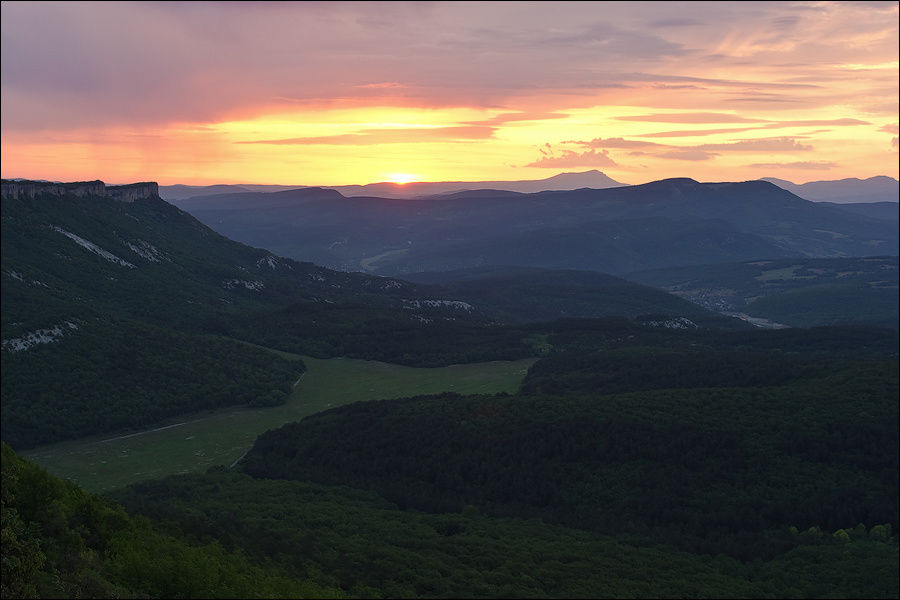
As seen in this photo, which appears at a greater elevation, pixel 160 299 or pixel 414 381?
pixel 160 299

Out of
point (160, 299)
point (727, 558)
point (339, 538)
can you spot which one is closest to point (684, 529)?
point (727, 558)

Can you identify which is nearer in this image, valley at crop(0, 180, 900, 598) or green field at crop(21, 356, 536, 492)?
valley at crop(0, 180, 900, 598)

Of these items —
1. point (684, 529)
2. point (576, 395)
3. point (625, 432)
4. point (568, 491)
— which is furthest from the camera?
point (576, 395)

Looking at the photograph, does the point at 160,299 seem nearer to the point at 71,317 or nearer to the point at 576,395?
the point at 71,317

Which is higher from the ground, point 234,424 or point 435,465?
point 234,424

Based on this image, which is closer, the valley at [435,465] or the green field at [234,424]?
the valley at [435,465]

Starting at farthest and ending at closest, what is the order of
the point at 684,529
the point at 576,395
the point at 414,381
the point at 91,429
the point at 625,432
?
1. the point at 414,381
2. the point at 576,395
3. the point at 91,429
4. the point at 625,432
5. the point at 684,529

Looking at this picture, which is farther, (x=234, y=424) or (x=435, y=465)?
(x=234, y=424)

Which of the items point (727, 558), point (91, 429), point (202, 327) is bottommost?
point (727, 558)
